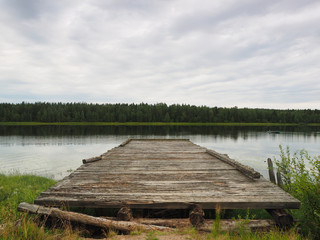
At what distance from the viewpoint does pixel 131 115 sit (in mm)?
129625

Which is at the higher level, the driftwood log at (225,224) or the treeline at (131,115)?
the treeline at (131,115)

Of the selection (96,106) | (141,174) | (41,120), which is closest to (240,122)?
(96,106)

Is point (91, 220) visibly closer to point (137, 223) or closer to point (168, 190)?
point (137, 223)

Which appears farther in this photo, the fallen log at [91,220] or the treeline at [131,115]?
the treeline at [131,115]

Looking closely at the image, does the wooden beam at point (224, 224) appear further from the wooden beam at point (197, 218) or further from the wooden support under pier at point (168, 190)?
the wooden support under pier at point (168, 190)

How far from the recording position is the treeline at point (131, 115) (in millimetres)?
123688

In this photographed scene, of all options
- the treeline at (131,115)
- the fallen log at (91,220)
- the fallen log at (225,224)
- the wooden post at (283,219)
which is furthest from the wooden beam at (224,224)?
→ the treeline at (131,115)

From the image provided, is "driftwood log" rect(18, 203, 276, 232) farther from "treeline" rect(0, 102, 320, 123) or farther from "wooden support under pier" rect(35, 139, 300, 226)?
"treeline" rect(0, 102, 320, 123)

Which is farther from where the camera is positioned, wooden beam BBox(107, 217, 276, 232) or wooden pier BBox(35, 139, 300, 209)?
wooden pier BBox(35, 139, 300, 209)

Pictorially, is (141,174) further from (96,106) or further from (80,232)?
(96,106)

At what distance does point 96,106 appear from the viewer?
139125 millimetres

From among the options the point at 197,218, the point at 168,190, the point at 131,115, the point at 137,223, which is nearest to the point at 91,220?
the point at 137,223

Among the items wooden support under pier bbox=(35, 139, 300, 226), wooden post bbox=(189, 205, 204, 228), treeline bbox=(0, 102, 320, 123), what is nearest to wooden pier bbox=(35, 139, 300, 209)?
wooden support under pier bbox=(35, 139, 300, 226)

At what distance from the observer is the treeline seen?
406ft
